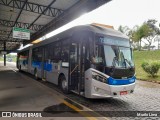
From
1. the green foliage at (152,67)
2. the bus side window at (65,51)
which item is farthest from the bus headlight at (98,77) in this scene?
the green foliage at (152,67)

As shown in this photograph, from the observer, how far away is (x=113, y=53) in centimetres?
763

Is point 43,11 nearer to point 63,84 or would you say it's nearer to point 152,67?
point 63,84

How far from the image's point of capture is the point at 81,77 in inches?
316

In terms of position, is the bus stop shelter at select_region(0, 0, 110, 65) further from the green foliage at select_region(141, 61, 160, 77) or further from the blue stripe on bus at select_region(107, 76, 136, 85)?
the green foliage at select_region(141, 61, 160, 77)

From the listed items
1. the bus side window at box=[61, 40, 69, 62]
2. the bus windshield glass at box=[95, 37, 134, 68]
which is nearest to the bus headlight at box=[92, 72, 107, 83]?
the bus windshield glass at box=[95, 37, 134, 68]

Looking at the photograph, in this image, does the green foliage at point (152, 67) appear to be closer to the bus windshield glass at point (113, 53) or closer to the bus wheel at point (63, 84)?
the bus windshield glass at point (113, 53)

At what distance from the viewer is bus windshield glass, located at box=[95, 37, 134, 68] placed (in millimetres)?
7367

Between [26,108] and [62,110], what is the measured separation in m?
1.34

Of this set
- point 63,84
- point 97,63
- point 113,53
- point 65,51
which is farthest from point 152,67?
point 97,63

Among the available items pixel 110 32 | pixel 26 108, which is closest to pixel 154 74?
pixel 110 32

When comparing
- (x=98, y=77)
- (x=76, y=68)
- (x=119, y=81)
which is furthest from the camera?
(x=76, y=68)

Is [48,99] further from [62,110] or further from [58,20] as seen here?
[58,20]

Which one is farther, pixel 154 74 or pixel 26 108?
pixel 154 74

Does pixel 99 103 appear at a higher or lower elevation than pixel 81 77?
lower
